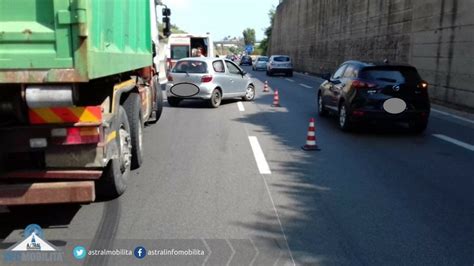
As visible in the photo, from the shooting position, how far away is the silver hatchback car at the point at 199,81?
632 inches

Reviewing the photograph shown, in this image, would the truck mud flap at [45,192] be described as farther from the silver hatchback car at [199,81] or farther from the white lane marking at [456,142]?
the silver hatchback car at [199,81]

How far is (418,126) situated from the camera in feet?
36.9

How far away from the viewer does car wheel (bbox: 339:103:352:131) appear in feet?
36.7

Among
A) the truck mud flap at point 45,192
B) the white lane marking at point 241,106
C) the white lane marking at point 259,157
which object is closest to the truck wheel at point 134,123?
the white lane marking at point 259,157

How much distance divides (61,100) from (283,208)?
2.71m

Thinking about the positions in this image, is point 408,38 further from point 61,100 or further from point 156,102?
point 61,100

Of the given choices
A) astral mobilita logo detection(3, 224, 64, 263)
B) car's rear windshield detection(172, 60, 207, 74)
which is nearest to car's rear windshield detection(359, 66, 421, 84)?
car's rear windshield detection(172, 60, 207, 74)

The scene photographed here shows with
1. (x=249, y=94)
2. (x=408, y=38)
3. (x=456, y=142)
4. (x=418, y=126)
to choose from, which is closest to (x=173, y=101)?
(x=249, y=94)

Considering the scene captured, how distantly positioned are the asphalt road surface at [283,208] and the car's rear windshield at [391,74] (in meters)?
1.41

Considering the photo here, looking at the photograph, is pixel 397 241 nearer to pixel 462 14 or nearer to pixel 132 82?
pixel 132 82

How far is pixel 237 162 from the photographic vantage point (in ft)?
26.8

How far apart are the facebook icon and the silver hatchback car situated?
11632 millimetres

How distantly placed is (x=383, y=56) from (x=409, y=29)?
11.8 feet

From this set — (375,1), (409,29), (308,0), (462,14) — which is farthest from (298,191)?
(308,0)
